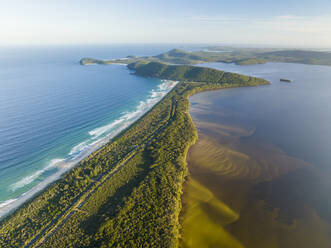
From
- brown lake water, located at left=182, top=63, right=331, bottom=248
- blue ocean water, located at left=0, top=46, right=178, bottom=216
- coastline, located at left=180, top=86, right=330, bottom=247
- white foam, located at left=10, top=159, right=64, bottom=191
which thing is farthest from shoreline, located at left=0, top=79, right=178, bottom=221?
brown lake water, located at left=182, top=63, right=331, bottom=248

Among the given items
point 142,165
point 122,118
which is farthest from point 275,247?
point 122,118

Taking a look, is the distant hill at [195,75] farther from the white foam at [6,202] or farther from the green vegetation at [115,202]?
the white foam at [6,202]

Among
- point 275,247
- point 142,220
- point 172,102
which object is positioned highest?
point 172,102

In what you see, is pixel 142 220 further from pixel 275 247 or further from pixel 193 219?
pixel 275 247

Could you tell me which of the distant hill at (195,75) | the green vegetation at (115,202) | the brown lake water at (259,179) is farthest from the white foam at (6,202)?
the distant hill at (195,75)

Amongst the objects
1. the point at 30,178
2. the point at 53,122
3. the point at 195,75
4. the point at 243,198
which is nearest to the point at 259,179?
the point at 243,198

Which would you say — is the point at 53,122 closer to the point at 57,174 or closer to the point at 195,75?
the point at 57,174

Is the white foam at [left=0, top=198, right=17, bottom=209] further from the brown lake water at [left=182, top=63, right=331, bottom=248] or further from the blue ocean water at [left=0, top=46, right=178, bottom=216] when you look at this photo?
the brown lake water at [left=182, top=63, right=331, bottom=248]
